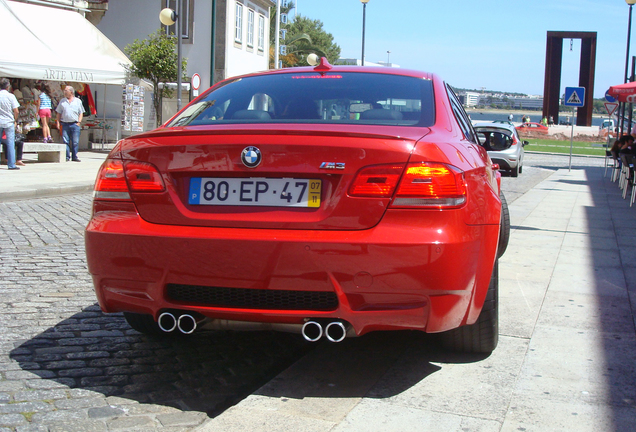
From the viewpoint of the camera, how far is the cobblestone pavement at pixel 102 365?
3.08 meters

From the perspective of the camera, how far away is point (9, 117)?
49.6ft

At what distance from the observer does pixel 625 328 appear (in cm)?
442

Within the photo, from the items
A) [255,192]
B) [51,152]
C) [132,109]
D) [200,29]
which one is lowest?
[51,152]

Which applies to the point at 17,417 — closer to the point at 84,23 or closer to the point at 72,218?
the point at 72,218

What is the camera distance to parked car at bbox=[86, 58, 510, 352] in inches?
117

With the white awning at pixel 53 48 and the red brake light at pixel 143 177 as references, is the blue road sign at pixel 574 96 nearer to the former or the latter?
the white awning at pixel 53 48

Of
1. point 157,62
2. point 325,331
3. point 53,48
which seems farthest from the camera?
point 157,62

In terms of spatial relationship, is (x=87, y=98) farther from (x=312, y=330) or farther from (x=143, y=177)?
(x=312, y=330)

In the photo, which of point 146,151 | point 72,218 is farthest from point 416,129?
point 72,218

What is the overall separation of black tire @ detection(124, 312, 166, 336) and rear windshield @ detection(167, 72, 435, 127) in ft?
3.54

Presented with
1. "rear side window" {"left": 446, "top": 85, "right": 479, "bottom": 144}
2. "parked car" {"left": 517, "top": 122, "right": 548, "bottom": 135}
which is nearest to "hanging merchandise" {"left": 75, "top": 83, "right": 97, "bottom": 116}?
"rear side window" {"left": 446, "top": 85, "right": 479, "bottom": 144}

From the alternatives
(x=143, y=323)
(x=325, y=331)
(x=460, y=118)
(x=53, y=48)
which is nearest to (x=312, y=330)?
(x=325, y=331)

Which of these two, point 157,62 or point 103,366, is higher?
point 157,62

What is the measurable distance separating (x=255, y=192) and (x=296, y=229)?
0.24 meters
